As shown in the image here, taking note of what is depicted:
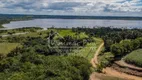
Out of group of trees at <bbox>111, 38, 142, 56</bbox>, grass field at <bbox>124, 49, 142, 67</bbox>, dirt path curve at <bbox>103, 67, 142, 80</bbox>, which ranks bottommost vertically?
dirt path curve at <bbox>103, 67, 142, 80</bbox>

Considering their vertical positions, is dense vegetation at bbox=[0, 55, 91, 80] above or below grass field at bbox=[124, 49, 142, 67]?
above

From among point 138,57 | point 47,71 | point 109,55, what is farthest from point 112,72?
point 47,71

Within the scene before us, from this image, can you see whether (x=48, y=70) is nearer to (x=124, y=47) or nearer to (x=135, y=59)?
(x=135, y=59)

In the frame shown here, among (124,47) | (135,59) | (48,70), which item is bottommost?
(135,59)

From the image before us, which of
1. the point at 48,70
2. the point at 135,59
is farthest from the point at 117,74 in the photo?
the point at 48,70

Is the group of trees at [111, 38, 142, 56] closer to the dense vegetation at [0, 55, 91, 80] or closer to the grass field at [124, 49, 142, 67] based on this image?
the grass field at [124, 49, 142, 67]

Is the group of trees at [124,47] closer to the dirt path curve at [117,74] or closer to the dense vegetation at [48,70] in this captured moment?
the dirt path curve at [117,74]

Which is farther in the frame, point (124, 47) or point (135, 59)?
point (124, 47)

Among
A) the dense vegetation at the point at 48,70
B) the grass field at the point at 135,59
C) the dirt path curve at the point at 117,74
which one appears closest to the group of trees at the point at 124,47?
the grass field at the point at 135,59

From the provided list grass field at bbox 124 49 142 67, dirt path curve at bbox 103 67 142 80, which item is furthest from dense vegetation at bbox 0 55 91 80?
grass field at bbox 124 49 142 67

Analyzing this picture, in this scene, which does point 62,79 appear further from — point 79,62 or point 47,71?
point 79,62

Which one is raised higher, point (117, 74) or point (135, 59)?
point (135, 59)

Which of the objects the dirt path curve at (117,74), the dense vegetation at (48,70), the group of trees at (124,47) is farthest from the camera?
the group of trees at (124,47)

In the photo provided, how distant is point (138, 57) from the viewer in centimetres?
6184
